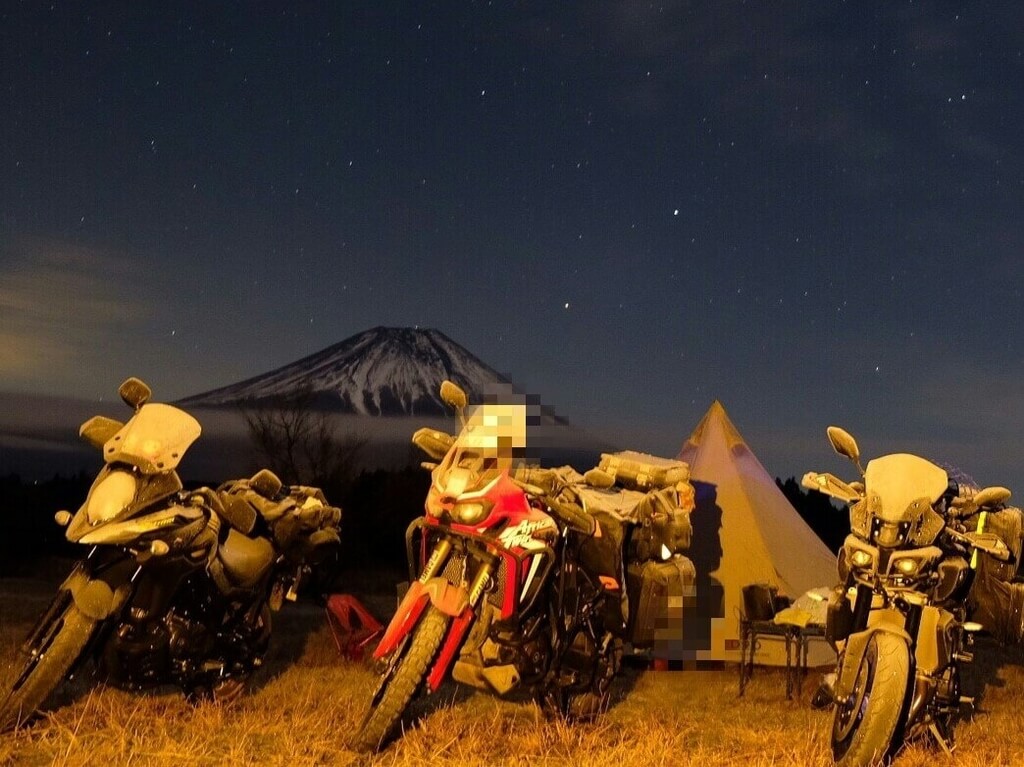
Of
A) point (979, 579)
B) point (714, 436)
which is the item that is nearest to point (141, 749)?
point (979, 579)

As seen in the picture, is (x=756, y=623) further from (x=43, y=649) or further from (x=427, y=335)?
(x=427, y=335)

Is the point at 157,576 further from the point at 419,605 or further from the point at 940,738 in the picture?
the point at 940,738

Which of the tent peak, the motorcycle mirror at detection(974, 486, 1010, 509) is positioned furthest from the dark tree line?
the motorcycle mirror at detection(974, 486, 1010, 509)

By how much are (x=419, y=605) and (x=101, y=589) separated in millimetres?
1842

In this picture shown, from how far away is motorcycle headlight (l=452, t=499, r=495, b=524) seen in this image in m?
5.65

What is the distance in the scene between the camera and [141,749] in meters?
5.59

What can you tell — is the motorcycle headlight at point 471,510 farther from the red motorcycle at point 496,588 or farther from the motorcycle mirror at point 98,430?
the motorcycle mirror at point 98,430

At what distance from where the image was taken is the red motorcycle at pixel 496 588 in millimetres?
5441

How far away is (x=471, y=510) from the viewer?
223 inches

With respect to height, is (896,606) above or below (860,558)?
below

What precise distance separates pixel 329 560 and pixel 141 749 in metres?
2.51

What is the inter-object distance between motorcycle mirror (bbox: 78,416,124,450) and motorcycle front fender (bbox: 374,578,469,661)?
2.10 meters


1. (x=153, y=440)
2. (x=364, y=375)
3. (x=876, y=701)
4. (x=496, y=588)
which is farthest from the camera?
(x=364, y=375)

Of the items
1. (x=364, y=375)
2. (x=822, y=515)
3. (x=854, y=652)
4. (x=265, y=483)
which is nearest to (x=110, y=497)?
(x=265, y=483)
